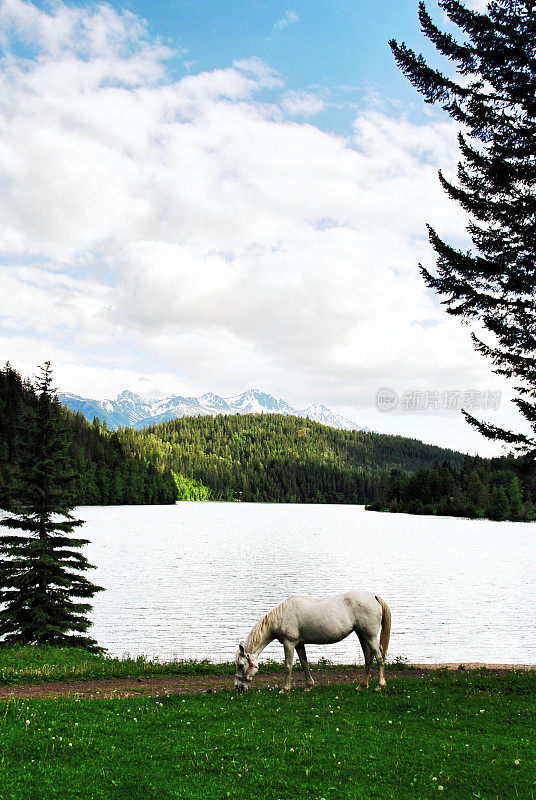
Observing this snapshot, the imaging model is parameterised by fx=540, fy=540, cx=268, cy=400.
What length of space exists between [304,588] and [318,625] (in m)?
30.9

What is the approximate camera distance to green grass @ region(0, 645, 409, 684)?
657 inches

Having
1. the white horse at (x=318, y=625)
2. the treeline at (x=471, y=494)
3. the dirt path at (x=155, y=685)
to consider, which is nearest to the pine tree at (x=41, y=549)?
the dirt path at (x=155, y=685)

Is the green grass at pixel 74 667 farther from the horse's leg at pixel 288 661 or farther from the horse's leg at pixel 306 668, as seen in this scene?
the horse's leg at pixel 288 661

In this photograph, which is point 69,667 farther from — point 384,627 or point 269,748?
point 269,748

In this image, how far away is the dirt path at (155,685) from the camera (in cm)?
1490

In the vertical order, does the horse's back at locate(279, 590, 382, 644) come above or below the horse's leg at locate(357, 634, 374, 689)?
above

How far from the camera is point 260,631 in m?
14.9

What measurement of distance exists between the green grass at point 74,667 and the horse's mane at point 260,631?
15.9 feet

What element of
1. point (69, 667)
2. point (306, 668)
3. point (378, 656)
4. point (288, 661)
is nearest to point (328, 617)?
point (288, 661)

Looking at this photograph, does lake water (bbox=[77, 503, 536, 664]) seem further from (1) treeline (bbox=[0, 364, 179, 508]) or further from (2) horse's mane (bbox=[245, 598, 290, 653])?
(1) treeline (bbox=[0, 364, 179, 508])

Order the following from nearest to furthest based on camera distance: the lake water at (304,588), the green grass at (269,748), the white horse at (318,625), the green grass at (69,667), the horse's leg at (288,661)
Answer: the green grass at (269,748) → the horse's leg at (288,661) → the white horse at (318,625) → the green grass at (69,667) → the lake water at (304,588)

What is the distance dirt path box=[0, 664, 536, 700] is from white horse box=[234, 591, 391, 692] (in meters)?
1.89

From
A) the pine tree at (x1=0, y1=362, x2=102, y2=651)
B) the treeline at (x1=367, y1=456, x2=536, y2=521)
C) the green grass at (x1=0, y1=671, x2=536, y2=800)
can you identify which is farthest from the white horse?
the treeline at (x1=367, y1=456, x2=536, y2=521)

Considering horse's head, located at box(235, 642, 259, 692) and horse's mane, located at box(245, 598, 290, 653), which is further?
horse's mane, located at box(245, 598, 290, 653)
